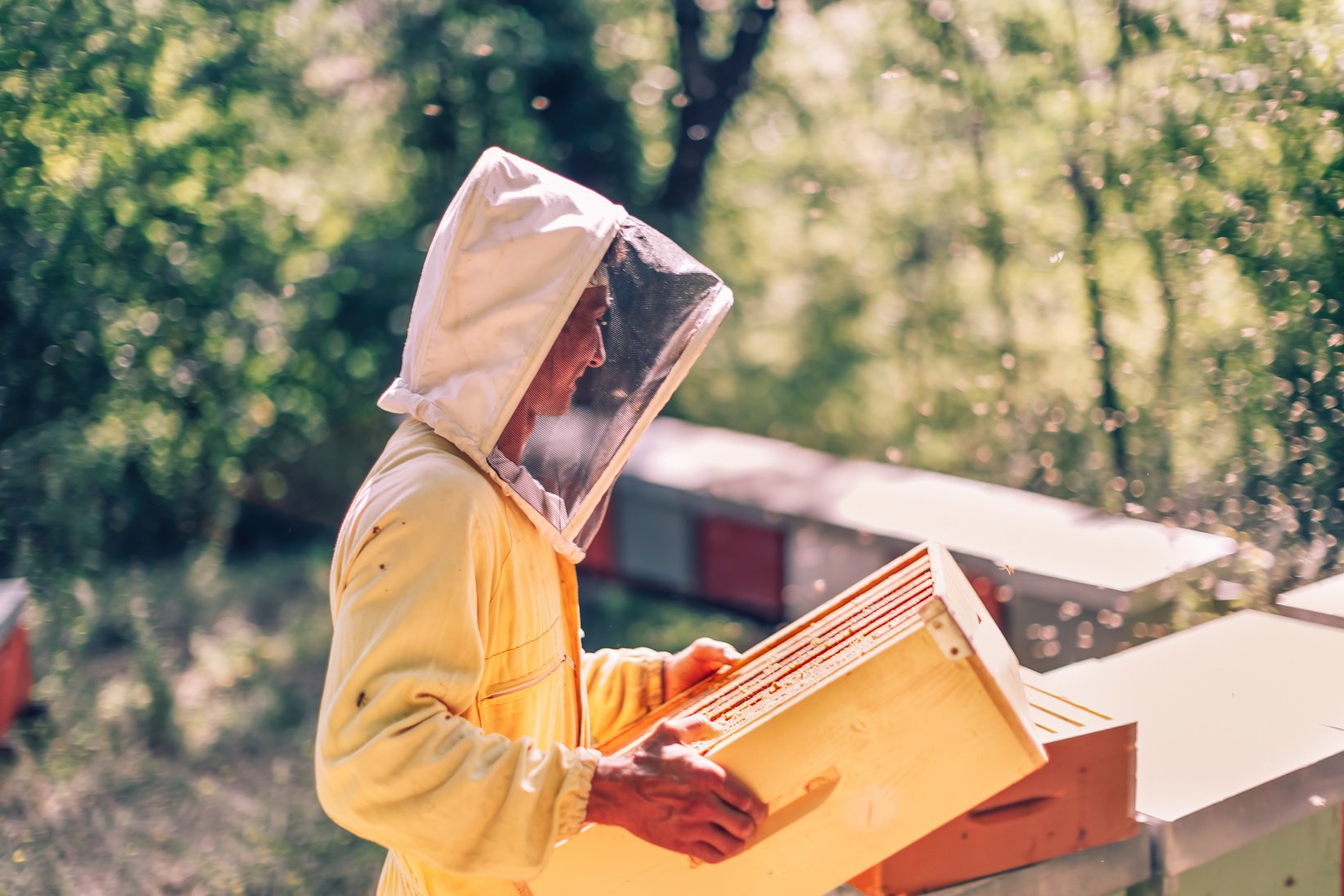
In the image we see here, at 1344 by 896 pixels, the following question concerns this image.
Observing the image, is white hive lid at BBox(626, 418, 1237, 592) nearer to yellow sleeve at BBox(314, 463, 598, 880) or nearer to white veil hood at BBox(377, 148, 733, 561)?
white veil hood at BBox(377, 148, 733, 561)

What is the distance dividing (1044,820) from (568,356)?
98 centimetres

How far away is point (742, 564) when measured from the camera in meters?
5.10

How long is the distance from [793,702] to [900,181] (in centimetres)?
581

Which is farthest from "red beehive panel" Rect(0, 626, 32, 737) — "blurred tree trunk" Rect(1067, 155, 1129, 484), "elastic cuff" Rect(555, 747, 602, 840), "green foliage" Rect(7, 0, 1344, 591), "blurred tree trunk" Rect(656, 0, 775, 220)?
"blurred tree trunk" Rect(656, 0, 775, 220)

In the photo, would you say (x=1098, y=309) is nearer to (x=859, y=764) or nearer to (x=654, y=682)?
(x=654, y=682)

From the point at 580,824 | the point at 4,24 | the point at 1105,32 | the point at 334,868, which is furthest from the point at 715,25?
the point at 580,824

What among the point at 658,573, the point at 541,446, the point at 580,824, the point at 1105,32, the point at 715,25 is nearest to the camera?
the point at 580,824

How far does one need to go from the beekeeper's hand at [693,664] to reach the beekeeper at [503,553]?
0.49ft

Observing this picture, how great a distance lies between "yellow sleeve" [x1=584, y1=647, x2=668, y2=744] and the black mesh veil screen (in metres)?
0.24

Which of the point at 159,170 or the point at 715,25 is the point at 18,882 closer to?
the point at 159,170

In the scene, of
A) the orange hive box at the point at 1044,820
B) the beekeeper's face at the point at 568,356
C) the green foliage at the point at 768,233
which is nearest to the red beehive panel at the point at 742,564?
the green foliage at the point at 768,233

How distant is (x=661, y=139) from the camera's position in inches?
291

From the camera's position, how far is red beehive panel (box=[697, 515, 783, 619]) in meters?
4.91

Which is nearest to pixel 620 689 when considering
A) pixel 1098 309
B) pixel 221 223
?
pixel 221 223
